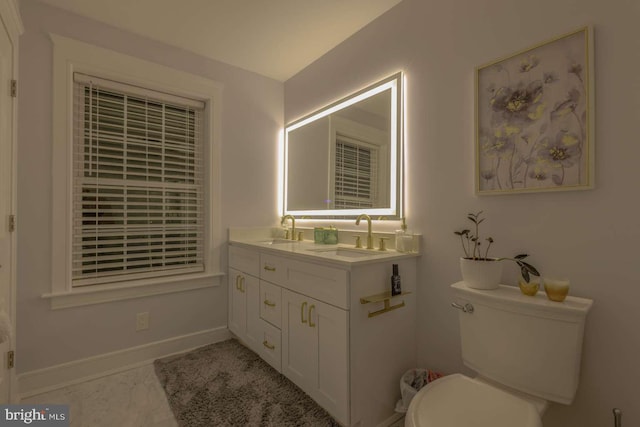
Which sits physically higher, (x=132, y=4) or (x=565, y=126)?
(x=132, y=4)

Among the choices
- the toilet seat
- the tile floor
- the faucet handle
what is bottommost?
the tile floor

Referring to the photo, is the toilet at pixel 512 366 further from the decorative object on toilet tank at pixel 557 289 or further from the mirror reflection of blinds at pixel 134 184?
the mirror reflection of blinds at pixel 134 184

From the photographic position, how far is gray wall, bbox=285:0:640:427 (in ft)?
3.59

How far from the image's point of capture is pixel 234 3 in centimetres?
186

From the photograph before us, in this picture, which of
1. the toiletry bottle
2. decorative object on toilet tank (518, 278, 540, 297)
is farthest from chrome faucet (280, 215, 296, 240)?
decorative object on toilet tank (518, 278, 540, 297)

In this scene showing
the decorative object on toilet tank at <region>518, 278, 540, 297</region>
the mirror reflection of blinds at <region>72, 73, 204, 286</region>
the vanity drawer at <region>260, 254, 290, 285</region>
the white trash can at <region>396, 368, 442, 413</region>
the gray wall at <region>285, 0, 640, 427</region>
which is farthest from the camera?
the mirror reflection of blinds at <region>72, 73, 204, 286</region>

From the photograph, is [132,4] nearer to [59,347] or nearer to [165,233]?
[165,233]

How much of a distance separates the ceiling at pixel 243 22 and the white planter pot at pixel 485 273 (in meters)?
1.65

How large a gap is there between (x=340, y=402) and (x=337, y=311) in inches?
17.0

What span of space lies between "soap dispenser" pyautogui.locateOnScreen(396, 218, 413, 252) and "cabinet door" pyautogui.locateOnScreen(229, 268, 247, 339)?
1.22 meters

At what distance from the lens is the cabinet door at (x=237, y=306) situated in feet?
7.53

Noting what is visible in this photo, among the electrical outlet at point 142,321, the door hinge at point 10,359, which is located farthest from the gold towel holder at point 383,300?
the door hinge at point 10,359

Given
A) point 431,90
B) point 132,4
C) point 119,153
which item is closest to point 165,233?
point 119,153

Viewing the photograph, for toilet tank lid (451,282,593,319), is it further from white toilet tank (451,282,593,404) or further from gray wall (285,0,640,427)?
gray wall (285,0,640,427)
